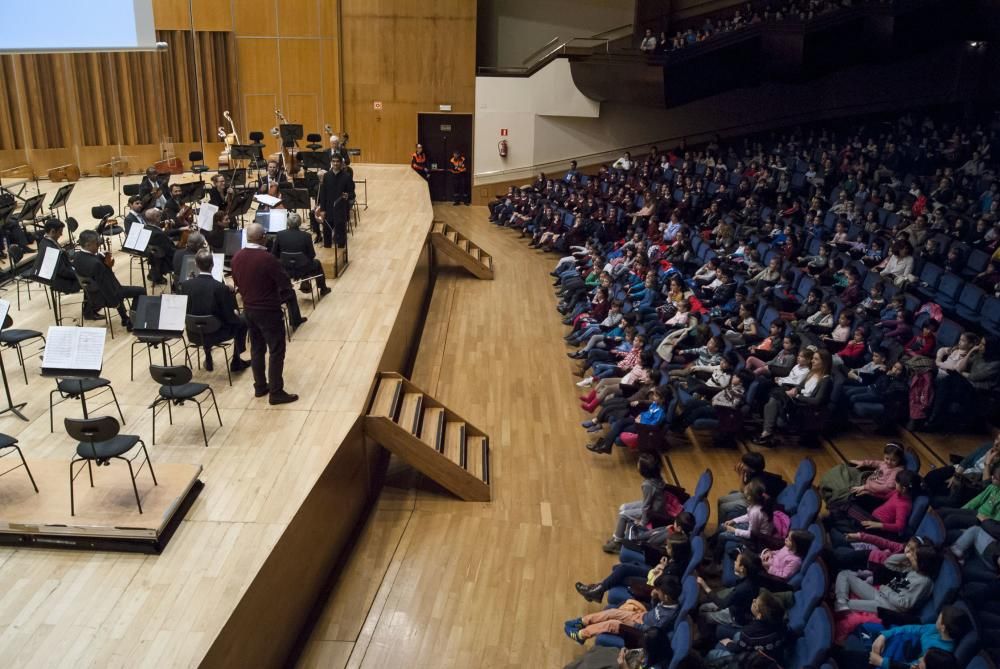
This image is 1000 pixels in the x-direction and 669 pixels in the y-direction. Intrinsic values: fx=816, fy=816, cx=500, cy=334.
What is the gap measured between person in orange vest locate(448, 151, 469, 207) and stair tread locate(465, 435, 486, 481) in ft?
42.4

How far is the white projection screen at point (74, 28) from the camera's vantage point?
235 cm

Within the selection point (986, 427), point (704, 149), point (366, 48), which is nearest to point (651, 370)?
point (986, 427)

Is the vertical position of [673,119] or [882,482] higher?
[673,119]

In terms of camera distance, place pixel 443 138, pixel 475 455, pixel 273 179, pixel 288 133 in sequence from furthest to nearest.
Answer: pixel 443 138 < pixel 288 133 < pixel 273 179 < pixel 475 455

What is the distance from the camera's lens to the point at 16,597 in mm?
4246

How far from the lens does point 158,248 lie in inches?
321

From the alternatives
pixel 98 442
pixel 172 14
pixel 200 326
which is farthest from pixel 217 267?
pixel 172 14

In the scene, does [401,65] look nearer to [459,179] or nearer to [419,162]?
[419,162]

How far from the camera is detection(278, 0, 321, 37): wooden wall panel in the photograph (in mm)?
18172

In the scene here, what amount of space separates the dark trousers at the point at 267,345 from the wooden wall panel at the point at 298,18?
45.9 feet

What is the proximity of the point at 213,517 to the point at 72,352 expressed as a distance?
140 centimetres

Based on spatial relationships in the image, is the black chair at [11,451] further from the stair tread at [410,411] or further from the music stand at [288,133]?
the music stand at [288,133]

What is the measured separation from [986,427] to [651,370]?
9.88 ft

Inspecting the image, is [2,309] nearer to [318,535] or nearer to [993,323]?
[318,535]
